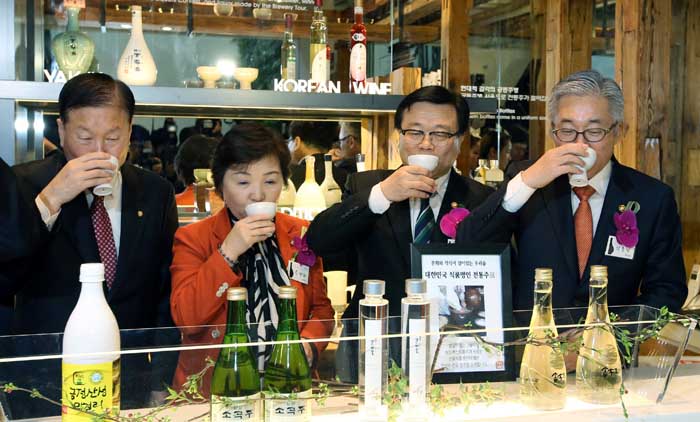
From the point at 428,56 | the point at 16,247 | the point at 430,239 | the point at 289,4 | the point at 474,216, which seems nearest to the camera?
the point at 16,247

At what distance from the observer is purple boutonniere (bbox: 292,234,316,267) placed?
2338 mm

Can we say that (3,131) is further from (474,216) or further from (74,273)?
(474,216)

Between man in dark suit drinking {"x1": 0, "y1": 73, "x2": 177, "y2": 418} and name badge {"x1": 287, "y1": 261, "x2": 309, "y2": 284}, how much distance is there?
0.41 metres

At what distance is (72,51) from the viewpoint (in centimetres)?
328

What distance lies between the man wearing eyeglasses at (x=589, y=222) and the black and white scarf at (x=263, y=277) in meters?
0.55

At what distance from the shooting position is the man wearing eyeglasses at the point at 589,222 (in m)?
2.15

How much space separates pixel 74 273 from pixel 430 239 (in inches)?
41.8

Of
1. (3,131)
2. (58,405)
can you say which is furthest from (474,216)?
(3,131)

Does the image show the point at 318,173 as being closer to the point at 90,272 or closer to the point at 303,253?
the point at 303,253

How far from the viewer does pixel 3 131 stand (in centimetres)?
308

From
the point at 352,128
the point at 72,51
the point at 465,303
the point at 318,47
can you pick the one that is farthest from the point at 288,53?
the point at 465,303

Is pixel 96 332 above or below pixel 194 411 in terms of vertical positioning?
above

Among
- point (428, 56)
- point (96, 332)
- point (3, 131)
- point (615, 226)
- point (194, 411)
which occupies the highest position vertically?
point (428, 56)

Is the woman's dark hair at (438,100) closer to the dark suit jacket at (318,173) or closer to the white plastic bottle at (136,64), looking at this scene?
the white plastic bottle at (136,64)
